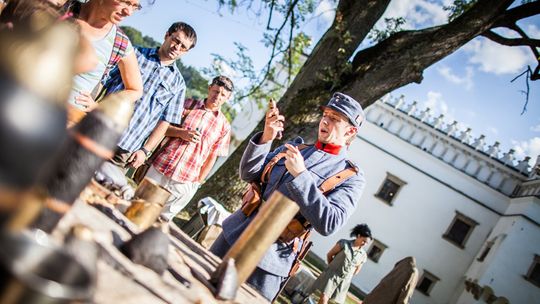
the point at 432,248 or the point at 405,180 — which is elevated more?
the point at 405,180

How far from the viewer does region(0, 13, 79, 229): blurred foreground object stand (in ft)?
1.52

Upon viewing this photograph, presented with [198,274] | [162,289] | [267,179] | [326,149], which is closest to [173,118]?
[267,179]

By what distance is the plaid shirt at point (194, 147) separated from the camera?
4.10 meters

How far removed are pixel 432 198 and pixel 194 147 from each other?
19122 millimetres

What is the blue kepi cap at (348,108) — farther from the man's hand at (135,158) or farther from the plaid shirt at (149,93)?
the man's hand at (135,158)

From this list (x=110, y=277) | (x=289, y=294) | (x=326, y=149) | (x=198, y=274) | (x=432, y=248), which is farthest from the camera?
(x=432, y=248)

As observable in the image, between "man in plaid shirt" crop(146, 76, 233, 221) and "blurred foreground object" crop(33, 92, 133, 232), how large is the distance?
3.16 meters

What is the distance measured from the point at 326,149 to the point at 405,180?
768 inches

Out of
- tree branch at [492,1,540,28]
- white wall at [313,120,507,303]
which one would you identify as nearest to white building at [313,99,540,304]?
white wall at [313,120,507,303]

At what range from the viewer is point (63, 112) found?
53 cm

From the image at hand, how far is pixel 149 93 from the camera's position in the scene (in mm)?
3436

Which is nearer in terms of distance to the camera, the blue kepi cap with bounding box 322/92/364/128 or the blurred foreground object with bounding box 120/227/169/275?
the blurred foreground object with bounding box 120/227/169/275

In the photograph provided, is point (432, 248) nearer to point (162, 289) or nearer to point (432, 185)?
point (432, 185)

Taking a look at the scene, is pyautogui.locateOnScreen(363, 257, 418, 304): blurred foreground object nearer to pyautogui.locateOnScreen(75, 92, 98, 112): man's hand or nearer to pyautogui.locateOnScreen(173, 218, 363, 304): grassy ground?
pyautogui.locateOnScreen(173, 218, 363, 304): grassy ground
